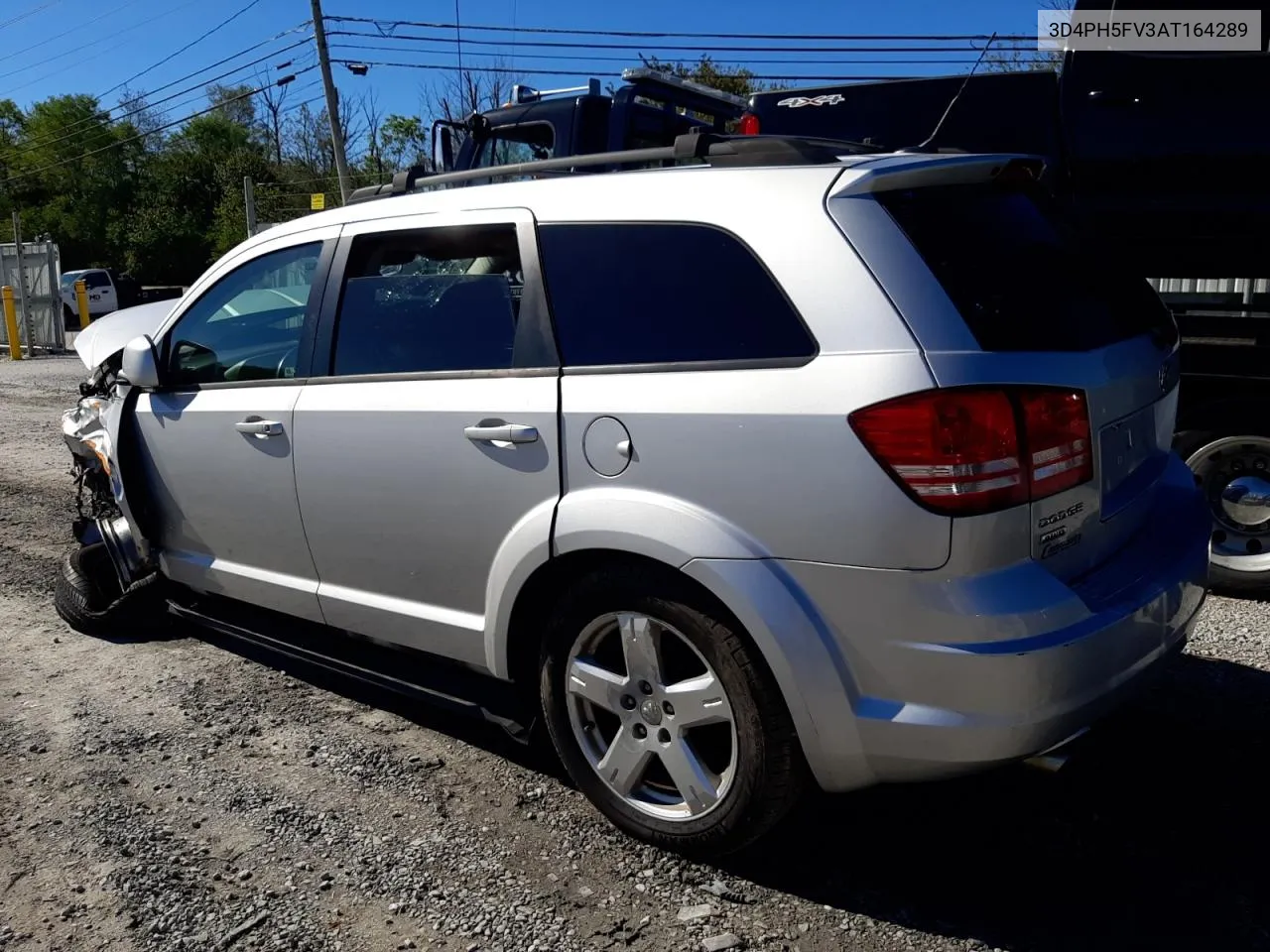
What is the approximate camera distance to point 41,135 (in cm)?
6181

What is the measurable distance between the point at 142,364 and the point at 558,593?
215cm

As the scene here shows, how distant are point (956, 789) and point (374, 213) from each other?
2653 millimetres

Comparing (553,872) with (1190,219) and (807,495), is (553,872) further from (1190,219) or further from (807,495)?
(1190,219)

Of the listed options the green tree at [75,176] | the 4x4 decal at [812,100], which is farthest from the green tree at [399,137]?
the 4x4 decal at [812,100]

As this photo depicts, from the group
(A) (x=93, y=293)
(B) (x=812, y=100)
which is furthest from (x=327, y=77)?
(B) (x=812, y=100)

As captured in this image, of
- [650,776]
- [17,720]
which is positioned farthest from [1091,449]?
[17,720]

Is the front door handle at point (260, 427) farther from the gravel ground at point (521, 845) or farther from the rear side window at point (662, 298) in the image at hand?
the rear side window at point (662, 298)

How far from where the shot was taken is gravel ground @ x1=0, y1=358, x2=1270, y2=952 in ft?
9.07

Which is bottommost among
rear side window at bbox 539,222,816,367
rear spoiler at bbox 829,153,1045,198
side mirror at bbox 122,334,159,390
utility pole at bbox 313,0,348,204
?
side mirror at bbox 122,334,159,390

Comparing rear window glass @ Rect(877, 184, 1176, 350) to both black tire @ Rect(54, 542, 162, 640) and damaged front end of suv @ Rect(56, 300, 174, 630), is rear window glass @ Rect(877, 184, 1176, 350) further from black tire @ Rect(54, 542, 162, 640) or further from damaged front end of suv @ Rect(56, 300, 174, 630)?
black tire @ Rect(54, 542, 162, 640)

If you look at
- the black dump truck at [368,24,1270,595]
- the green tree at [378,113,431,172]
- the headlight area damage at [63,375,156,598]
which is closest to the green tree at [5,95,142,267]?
the green tree at [378,113,431,172]

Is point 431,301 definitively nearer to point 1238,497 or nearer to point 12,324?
point 1238,497

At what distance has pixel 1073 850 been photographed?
301 cm

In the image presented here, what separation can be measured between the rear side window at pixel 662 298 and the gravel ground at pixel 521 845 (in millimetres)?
1413
